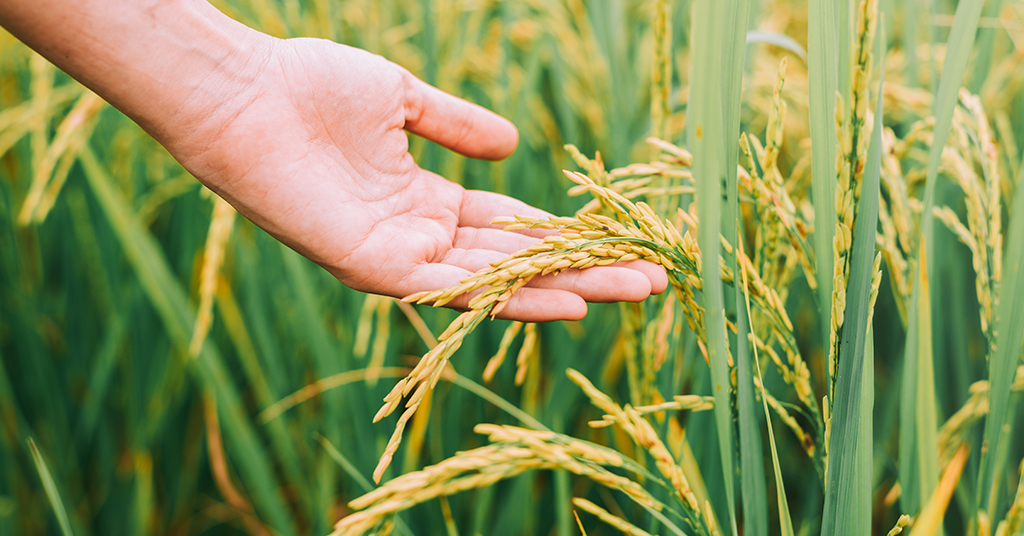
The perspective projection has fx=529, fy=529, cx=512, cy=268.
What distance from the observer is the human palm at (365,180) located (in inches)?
27.1

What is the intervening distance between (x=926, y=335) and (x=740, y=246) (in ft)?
0.79

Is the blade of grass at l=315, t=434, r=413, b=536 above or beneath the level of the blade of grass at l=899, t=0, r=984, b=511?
beneath

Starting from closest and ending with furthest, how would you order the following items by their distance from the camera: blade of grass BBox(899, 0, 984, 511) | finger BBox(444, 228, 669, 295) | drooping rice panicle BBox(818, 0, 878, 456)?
drooping rice panicle BBox(818, 0, 878, 456), blade of grass BBox(899, 0, 984, 511), finger BBox(444, 228, 669, 295)

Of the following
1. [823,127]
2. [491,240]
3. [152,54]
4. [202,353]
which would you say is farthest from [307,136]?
[823,127]

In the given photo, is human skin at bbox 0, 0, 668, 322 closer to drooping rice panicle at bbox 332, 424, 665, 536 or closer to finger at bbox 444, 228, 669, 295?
finger at bbox 444, 228, 669, 295

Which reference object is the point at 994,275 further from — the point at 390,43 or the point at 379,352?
the point at 390,43

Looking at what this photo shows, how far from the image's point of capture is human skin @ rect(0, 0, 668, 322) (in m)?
0.65

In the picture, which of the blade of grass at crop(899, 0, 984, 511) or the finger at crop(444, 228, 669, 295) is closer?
the blade of grass at crop(899, 0, 984, 511)

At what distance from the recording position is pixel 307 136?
79 cm

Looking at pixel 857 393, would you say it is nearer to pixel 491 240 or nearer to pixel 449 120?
pixel 491 240

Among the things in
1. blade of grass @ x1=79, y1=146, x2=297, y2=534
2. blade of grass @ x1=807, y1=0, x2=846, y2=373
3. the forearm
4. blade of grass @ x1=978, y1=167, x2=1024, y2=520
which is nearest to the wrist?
the forearm

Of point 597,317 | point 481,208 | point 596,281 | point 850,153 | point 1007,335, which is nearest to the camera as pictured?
point 850,153

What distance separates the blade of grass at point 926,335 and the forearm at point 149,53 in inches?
32.8

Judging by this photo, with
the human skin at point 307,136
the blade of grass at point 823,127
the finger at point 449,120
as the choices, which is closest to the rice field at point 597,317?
the blade of grass at point 823,127
